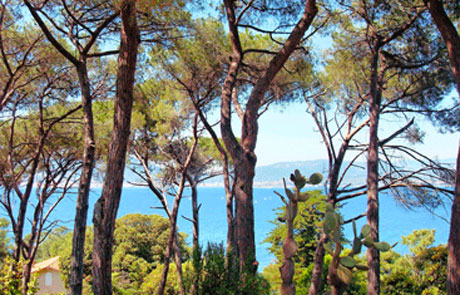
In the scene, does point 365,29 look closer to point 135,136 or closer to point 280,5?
point 280,5

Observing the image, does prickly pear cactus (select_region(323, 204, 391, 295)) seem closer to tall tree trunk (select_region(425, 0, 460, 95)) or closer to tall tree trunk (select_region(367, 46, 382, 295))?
tall tree trunk (select_region(425, 0, 460, 95))

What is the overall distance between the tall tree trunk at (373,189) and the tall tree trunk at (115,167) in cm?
358

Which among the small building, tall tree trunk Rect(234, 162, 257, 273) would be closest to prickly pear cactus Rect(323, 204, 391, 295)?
tall tree trunk Rect(234, 162, 257, 273)

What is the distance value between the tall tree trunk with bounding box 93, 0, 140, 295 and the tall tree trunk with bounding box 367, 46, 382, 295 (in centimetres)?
358

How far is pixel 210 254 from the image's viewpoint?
139 inches

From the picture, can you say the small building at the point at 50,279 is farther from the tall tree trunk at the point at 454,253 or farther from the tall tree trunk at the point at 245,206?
the tall tree trunk at the point at 454,253

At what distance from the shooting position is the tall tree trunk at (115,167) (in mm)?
3633

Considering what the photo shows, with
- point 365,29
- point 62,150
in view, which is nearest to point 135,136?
point 62,150

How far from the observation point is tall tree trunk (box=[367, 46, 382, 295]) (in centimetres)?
567

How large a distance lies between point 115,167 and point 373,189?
3.99m

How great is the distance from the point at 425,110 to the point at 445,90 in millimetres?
438

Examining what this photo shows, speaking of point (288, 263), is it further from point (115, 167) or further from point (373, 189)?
point (373, 189)

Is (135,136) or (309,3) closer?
(309,3)

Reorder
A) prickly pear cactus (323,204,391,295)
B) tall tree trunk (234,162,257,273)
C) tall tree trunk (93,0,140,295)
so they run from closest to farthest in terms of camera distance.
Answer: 1. prickly pear cactus (323,204,391,295)
2. tall tree trunk (93,0,140,295)
3. tall tree trunk (234,162,257,273)
